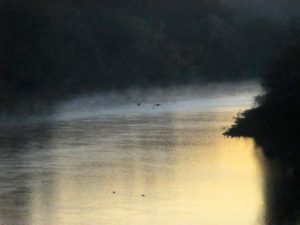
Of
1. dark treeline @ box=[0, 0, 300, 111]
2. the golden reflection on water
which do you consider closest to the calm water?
the golden reflection on water

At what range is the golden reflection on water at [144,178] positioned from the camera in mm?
10008

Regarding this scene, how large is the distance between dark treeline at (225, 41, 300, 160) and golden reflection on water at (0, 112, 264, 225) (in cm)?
39

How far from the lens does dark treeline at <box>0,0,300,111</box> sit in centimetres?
3152

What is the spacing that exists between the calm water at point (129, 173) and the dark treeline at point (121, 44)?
989 cm

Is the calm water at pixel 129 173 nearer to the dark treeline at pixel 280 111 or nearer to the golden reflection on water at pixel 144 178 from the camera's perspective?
the golden reflection on water at pixel 144 178

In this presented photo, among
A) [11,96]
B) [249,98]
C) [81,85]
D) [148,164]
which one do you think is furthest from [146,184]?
[81,85]

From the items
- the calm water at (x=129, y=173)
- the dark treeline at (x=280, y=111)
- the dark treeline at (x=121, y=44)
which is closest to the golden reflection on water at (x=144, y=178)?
the calm water at (x=129, y=173)

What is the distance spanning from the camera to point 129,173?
13.0 metres

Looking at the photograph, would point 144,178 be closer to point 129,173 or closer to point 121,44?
point 129,173

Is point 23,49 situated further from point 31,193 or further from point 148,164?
point 31,193

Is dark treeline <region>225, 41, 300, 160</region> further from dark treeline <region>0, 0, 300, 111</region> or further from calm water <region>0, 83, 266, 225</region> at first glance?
dark treeline <region>0, 0, 300, 111</region>

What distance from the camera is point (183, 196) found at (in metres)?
11.1

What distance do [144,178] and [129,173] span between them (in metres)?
0.49

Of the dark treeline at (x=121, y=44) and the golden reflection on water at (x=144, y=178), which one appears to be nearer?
the golden reflection on water at (x=144, y=178)
